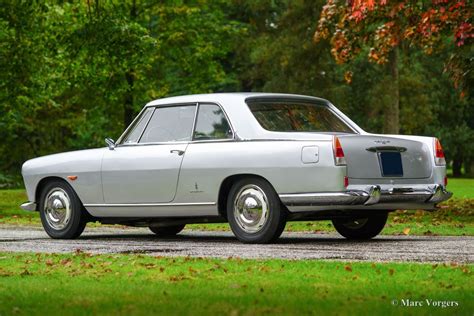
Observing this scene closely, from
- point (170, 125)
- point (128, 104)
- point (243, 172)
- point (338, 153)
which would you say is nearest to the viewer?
point (338, 153)

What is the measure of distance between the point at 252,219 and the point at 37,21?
47.0 feet

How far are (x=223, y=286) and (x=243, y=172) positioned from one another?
397 centimetres

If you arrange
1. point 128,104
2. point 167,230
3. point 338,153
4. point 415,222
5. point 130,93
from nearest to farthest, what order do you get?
point 338,153, point 167,230, point 415,222, point 130,93, point 128,104

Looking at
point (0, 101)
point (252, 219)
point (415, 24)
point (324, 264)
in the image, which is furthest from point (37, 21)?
point (324, 264)

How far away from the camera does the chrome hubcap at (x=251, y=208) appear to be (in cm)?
1177

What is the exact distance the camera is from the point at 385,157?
11805 millimetres

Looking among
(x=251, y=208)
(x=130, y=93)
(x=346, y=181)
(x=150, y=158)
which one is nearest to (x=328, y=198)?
(x=346, y=181)

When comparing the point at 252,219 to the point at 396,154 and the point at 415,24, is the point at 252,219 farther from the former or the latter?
the point at 415,24

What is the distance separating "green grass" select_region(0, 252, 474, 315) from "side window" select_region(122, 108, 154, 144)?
130 inches

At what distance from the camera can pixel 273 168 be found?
38.0ft

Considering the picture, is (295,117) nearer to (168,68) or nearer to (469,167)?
(168,68)

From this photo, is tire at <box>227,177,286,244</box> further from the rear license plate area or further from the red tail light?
the rear license plate area

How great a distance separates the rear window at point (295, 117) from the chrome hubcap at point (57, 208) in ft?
9.44

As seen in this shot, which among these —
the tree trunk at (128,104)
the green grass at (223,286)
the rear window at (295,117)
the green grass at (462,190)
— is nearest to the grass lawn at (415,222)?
the rear window at (295,117)
